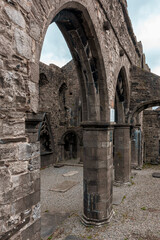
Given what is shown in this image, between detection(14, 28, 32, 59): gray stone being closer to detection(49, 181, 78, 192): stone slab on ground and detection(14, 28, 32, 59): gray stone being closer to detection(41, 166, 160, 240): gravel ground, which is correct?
detection(41, 166, 160, 240): gravel ground

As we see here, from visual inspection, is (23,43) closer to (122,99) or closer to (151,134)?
(122,99)

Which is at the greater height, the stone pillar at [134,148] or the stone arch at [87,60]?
the stone arch at [87,60]

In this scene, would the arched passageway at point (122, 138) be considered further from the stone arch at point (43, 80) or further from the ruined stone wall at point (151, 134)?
the ruined stone wall at point (151, 134)

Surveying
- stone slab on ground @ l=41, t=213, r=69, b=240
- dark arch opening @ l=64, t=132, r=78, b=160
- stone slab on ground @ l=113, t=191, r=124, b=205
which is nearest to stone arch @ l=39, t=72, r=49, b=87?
dark arch opening @ l=64, t=132, r=78, b=160

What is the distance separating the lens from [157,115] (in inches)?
553

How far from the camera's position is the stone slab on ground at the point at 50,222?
14.3ft

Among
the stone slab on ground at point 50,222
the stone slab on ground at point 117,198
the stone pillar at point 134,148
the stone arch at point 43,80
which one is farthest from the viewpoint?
the stone arch at point 43,80

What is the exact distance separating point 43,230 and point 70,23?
4.66 metres

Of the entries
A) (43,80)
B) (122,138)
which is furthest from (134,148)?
(43,80)

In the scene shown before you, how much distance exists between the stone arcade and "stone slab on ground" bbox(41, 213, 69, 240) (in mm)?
679

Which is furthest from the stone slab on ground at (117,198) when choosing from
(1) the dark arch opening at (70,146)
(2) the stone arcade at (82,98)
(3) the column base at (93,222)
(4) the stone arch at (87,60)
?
(1) the dark arch opening at (70,146)

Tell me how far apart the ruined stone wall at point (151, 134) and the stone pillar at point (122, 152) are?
21.9 feet

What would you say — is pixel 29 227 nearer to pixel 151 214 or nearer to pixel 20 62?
pixel 20 62

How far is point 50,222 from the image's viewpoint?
489 cm
